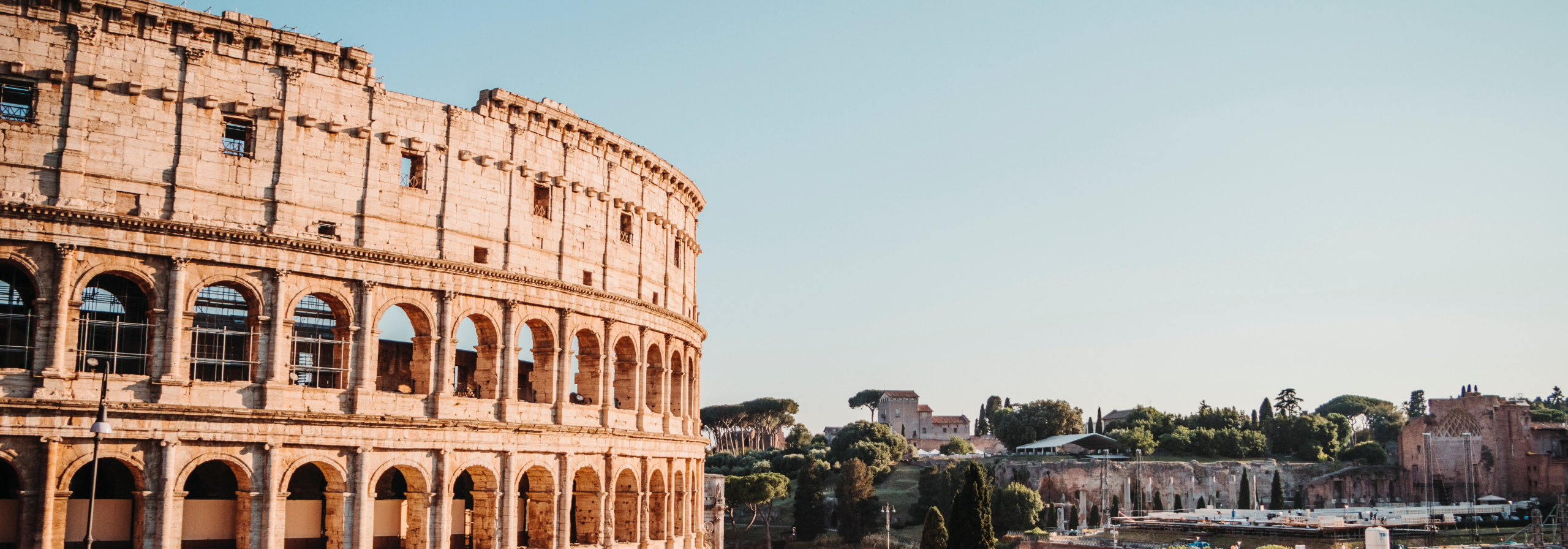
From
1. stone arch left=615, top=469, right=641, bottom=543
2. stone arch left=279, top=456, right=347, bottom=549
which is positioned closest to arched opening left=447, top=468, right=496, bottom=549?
stone arch left=279, top=456, right=347, bottom=549

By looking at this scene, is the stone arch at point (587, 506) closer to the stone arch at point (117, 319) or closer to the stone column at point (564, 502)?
the stone column at point (564, 502)

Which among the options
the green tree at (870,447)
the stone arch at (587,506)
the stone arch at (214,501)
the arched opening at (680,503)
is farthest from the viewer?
the green tree at (870,447)

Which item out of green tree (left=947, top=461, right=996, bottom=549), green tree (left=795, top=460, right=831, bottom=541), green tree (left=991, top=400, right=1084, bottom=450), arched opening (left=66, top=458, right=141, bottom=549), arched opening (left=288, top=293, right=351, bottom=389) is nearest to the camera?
arched opening (left=66, top=458, right=141, bottom=549)

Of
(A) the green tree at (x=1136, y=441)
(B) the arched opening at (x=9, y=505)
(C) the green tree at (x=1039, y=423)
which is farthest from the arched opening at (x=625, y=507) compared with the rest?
(C) the green tree at (x=1039, y=423)

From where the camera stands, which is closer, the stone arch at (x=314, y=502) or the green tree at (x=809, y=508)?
the stone arch at (x=314, y=502)

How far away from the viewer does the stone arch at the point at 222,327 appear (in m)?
27.0

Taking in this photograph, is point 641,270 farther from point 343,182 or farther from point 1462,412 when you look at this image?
point 1462,412

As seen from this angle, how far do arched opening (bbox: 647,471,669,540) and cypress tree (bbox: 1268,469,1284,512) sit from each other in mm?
59422

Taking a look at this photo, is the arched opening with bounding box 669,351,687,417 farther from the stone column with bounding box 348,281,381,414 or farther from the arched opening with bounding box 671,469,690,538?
the stone column with bounding box 348,281,381,414

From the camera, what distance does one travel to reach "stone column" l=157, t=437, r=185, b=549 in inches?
1015

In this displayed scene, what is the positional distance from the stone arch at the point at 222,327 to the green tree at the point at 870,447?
62.0 meters

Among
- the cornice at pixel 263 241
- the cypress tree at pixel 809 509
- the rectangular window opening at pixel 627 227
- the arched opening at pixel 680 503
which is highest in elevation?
the rectangular window opening at pixel 627 227

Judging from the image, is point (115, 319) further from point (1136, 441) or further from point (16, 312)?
point (1136, 441)

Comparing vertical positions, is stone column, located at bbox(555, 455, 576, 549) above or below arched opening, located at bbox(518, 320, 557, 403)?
below
